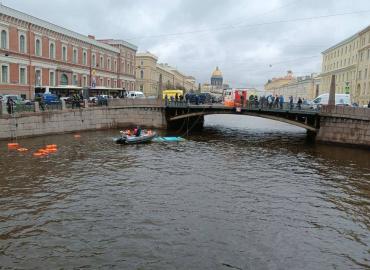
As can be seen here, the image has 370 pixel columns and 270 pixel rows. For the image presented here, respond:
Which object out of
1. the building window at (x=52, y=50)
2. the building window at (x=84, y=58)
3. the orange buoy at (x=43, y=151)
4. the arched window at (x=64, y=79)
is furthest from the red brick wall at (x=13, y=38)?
the orange buoy at (x=43, y=151)

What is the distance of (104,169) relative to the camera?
22.2m

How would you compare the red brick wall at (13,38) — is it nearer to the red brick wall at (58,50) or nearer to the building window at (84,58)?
the red brick wall at (58,50)

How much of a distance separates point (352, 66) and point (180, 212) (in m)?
80.5

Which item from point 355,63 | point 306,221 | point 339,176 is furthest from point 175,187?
point 355,63

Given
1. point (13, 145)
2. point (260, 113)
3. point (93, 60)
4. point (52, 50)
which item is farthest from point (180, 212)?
point (93, 60)

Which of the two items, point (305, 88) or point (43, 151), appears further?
point (305, 88)

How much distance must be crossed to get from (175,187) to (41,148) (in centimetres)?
1380

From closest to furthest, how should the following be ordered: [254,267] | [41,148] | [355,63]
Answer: [254,267] → [41,148] → [355,63]

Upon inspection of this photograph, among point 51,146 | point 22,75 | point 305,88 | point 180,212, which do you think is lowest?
point 180,212

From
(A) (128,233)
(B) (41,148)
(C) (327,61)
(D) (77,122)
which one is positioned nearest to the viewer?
(A) (128,233)

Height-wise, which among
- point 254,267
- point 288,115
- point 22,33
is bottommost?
point 254,267

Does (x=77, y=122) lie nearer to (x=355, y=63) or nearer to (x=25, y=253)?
(x=25, y=253)

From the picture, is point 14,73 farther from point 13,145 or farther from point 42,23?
point 13,145

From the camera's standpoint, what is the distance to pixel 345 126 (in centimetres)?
3412
